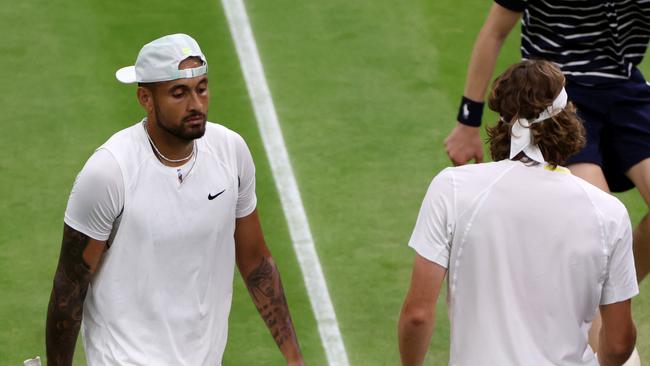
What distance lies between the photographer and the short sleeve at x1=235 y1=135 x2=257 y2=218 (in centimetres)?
627

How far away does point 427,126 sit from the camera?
420 inches

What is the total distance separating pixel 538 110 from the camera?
5.53 m

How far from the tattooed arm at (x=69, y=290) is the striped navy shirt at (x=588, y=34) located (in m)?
2.51

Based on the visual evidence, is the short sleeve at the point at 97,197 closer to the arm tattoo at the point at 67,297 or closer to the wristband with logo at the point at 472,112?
the arm tattoo at the point at 67,297

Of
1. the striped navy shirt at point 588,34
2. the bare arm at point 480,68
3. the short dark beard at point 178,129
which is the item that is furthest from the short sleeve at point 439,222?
the striped navy shirt at point 588,34

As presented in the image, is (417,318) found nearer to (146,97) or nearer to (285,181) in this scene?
(146,97)

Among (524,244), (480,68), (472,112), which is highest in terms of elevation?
(480,68)

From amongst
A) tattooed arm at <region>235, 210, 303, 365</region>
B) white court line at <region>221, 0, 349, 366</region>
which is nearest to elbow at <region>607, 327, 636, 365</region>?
tattooed arm at <region>235, 210, 303, 365</region>

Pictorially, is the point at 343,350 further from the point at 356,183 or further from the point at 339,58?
the point at 339,58

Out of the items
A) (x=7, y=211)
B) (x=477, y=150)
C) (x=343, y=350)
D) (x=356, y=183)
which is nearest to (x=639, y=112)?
(x=477, y=150)

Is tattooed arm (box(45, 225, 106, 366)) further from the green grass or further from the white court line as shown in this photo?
the white court line

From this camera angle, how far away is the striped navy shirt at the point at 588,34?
7305 mm

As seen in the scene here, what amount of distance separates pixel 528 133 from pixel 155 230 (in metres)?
1.53

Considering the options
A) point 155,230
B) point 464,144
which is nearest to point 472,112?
point 464,144
